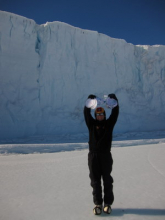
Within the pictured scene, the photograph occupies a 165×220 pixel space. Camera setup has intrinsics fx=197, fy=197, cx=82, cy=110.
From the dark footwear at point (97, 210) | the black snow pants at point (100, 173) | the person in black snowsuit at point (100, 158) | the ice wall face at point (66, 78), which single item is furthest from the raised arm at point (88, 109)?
the ice wall face at point (66, 78)

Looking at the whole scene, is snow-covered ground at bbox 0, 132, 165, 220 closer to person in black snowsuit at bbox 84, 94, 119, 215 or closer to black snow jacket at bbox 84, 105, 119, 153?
person in black snowsuit at bbox 84, 94, 119, 215

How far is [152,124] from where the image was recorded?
14.2 meters

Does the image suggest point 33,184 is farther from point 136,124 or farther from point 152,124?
point 152,124

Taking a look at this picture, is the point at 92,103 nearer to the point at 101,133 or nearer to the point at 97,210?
the point at 101,133

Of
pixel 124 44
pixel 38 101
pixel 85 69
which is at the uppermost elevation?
pixel 124 44

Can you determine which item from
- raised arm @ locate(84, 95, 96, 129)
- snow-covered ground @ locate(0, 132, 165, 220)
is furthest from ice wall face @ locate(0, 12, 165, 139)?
raised arm @ locate(84, 95, 96, 129)

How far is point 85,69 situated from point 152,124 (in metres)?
6.25

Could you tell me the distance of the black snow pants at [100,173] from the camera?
1715 millimetres

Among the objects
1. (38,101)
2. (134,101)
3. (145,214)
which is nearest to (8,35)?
(38,101)

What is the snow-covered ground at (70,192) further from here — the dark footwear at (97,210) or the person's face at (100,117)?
the person's face at (100,117)

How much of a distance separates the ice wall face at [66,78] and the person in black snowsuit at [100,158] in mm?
9079

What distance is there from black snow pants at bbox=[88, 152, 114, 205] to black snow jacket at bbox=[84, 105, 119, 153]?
5 centimetres

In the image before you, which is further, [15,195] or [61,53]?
[61,53]

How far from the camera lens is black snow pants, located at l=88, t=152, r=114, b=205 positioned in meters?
1.71
